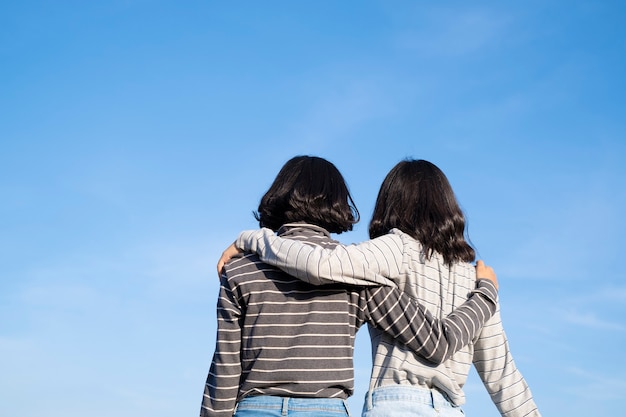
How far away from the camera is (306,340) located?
A: 13.5 ft

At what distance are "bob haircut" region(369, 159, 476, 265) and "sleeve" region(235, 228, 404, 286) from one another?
1.16 feet

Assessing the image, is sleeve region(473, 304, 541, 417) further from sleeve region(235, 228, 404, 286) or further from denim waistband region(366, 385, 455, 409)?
sleeve region(235, 228, 404, 286)

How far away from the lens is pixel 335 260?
4.13 m

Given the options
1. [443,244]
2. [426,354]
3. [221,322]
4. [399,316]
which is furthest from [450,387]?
[221,322]

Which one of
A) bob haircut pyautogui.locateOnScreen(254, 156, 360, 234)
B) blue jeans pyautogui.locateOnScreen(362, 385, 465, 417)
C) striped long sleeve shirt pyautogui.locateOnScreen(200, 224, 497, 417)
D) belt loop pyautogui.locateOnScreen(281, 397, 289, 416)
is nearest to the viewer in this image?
belt loop pyautogui.locateOnScreen(281, 397, 289, 416)

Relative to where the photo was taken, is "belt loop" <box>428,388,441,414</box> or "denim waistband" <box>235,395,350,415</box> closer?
"denim waistband" <box>235,395,350,415</box>

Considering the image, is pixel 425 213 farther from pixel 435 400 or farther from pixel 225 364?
pixel 225 364

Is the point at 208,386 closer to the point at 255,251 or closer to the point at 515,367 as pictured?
the point at 255,251

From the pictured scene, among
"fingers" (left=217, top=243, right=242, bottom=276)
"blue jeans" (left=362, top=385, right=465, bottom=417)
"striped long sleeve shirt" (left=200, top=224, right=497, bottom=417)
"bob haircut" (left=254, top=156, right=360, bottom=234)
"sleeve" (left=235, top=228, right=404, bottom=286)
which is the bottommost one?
"blue jeans" (left=362, top=385, right=465, bottom=417)

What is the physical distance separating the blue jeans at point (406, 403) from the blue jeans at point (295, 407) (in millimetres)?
244

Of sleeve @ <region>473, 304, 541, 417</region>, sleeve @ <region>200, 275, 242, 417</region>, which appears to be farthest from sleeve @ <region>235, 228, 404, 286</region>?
sleeve @ <region>473, 304, 541, 417</region>

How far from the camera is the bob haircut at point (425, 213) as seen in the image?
4.67m

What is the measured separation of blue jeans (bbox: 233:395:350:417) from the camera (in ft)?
13.1

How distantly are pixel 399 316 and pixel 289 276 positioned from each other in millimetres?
653
